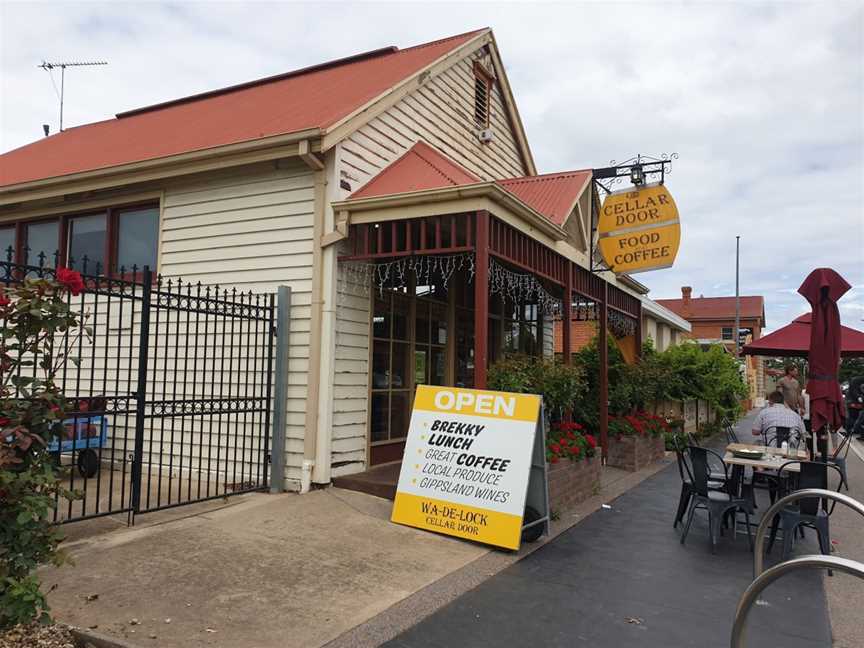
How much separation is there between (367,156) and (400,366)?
2812 mm

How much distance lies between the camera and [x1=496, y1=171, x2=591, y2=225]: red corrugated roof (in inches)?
346

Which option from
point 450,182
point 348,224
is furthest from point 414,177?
point 348,224

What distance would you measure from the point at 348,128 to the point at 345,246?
1359 mm

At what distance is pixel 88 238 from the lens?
31.0 ft

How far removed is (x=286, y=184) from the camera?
25.1 ft

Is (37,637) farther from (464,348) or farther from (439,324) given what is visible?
(464,348)

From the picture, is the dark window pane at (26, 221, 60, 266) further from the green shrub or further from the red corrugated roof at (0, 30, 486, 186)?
the green shrub

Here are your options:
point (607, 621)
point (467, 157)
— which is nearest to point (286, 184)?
point (467, 157)

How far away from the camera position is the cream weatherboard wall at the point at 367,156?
24.4ft

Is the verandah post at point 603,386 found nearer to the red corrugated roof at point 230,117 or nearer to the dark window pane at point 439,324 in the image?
the dark window pane at point 439,324

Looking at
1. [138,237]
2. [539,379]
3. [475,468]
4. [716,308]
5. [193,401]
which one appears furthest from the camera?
A: [716,308]

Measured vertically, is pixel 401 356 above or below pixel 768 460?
above

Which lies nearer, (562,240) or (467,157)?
(562,240)

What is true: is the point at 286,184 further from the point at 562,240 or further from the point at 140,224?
the point at 562,240
